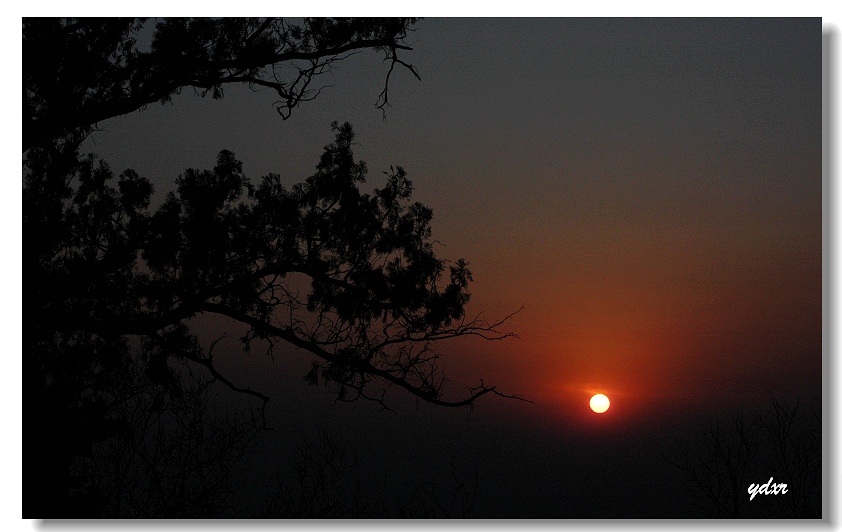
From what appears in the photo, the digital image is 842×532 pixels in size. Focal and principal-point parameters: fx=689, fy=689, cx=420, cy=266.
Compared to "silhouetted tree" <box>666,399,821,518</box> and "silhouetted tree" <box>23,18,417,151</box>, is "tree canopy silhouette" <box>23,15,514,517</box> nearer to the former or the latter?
"silhouetted tree" <box>23,18,417,151</box>

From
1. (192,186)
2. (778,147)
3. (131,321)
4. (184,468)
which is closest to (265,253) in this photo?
(192,186)

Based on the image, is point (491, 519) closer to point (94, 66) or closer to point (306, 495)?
point (306, 495)

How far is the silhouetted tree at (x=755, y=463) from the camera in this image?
3.41 metres

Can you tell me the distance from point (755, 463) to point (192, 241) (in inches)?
129

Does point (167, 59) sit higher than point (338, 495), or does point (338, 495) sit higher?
point (167, 59)

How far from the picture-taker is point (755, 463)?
3.88m

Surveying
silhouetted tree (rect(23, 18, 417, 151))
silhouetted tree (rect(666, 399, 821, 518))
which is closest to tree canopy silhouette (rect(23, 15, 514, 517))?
silhouetted tree (rect(23, 18, 417, 151))

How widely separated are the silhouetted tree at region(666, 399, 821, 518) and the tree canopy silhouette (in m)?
1.26

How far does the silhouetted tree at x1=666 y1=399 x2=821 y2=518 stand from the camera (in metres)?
3.41

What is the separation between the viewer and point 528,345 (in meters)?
3.85
